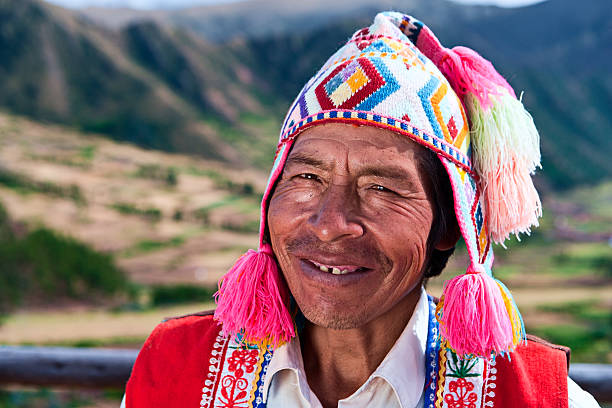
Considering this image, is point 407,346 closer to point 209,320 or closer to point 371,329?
point 371,329

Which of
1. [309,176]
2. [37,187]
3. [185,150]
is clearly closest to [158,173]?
[185,150]

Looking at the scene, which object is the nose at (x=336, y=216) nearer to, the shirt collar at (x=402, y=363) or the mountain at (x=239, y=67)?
the shirt collar at (x=402, y=363)

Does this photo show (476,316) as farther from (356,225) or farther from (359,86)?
(359,86)

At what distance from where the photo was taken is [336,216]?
1.29 metres

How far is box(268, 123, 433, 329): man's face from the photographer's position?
4.24ft

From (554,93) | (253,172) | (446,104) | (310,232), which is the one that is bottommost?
(310,232)

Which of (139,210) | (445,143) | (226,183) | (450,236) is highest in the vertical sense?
Result: (226,183)

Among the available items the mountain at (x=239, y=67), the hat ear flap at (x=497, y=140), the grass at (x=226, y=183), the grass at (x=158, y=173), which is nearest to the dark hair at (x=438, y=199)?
the hat ear flap at (x=497, y=140)

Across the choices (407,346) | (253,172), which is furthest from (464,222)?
(253,172)

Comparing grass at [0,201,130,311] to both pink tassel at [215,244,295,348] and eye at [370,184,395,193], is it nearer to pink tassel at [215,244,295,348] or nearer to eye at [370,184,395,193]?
pink tassel at [215,244,295,348]

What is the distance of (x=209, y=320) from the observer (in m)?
1.64

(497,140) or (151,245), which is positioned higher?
(151,245)

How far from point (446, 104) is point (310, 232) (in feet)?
1.43

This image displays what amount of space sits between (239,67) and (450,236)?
28.9 metres
